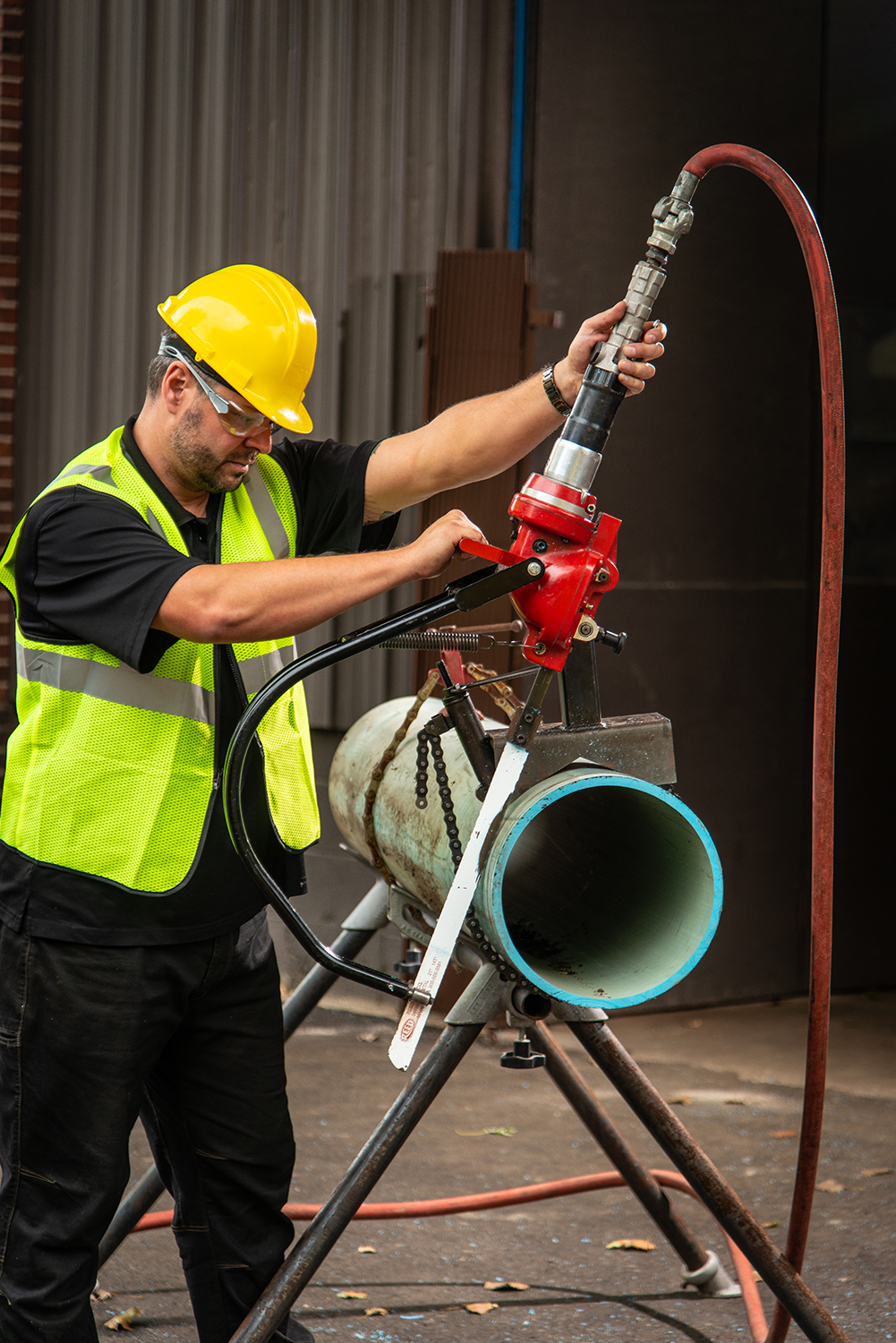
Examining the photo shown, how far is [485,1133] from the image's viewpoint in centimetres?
459

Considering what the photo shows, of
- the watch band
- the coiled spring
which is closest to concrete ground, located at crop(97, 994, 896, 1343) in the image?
the coiled spring

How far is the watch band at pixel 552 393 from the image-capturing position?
9.25ft

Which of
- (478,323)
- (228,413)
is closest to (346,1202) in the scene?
(228,413)

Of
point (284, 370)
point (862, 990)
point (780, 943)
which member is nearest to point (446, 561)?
point (284, 370)

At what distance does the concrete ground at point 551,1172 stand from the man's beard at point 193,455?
1.97 meters

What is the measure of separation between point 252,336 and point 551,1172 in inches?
107

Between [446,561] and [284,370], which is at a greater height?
[284,370]

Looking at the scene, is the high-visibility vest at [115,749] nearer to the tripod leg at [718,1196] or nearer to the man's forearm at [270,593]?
the man's forearm at [270,593]

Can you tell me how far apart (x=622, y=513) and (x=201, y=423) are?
3.04 meters

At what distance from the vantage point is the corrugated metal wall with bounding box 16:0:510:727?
213 inches

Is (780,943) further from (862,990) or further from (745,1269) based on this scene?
(745,1269)

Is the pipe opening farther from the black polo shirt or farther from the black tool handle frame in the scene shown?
the black polo shirt

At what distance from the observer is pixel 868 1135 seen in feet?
15.1

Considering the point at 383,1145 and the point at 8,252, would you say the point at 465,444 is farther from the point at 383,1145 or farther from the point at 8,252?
the point at 8,252
